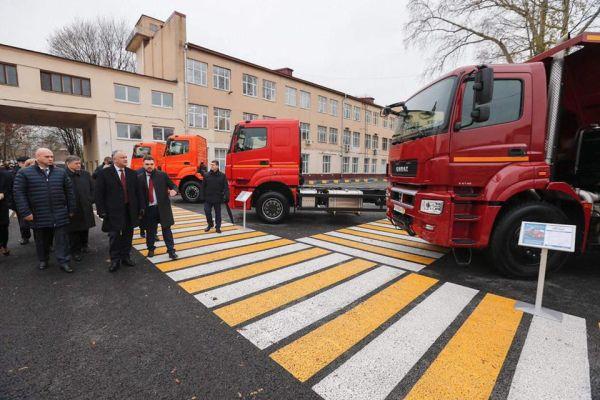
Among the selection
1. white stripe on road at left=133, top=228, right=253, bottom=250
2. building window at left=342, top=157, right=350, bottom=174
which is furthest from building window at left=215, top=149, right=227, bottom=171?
white stripe on road at left=133, top=228, right=253, bottom=250

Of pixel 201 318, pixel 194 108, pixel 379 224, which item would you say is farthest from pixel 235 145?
pixel 194 108

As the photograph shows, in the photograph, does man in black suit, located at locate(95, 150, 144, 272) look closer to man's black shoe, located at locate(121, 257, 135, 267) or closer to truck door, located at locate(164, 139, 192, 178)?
man's black shoe, located at locate(121, 257, 135, 267)

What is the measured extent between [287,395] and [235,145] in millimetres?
7000

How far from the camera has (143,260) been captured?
5094mm

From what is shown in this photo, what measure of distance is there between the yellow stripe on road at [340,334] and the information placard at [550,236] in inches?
53.5

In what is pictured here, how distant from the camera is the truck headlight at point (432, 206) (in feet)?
13.2

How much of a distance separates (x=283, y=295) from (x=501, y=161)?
3.52 metres

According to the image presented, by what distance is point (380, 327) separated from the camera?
116 inches

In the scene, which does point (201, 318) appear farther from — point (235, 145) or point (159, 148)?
point (159, 148)

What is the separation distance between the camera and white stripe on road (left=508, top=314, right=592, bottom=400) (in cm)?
207

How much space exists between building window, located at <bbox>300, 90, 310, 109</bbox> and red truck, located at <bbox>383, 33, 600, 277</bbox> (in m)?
27.7

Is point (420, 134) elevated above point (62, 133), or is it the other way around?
point (62, 133)

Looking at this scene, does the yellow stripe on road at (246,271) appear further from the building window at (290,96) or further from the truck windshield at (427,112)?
the building window at (290,96)

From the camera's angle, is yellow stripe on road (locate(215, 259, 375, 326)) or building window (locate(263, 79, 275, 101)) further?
building window (locate(263, 79, 275, 101))
